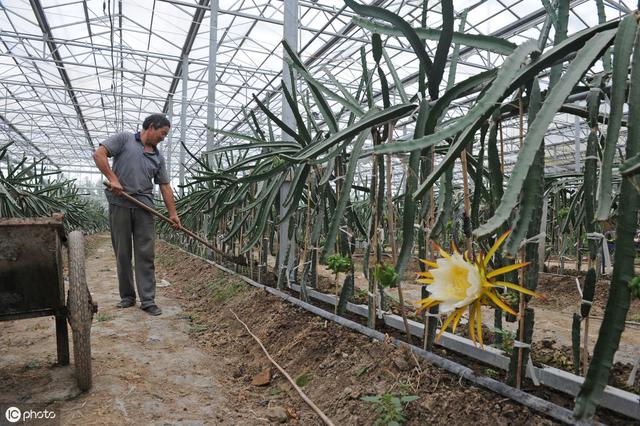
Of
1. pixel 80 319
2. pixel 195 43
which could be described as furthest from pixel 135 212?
pixel 195 43

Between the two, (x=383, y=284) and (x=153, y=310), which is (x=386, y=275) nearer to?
(x=383, y=284)

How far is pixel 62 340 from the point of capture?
66.1 inches

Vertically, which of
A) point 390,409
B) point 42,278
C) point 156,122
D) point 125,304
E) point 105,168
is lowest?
point 125,304

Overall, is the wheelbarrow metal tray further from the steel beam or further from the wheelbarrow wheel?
the steel beam

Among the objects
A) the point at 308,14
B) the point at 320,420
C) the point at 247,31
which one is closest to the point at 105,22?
the point at 247,31

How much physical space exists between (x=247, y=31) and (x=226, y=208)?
812 cm

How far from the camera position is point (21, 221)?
1.37 m

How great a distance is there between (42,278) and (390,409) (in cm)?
114

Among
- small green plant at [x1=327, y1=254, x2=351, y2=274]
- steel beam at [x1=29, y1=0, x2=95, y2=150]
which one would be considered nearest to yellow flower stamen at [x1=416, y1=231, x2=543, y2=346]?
small green plant at [x1=327, y1=254, x2=351, y2=274]

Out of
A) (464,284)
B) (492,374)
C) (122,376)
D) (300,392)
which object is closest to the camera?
(464,284)

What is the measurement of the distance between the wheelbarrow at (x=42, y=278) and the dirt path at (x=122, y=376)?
116 mm

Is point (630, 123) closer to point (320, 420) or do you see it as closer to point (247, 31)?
point (320, 420)

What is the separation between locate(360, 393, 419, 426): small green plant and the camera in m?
1.03

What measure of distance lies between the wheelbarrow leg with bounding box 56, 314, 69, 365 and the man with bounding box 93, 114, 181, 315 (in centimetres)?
97
